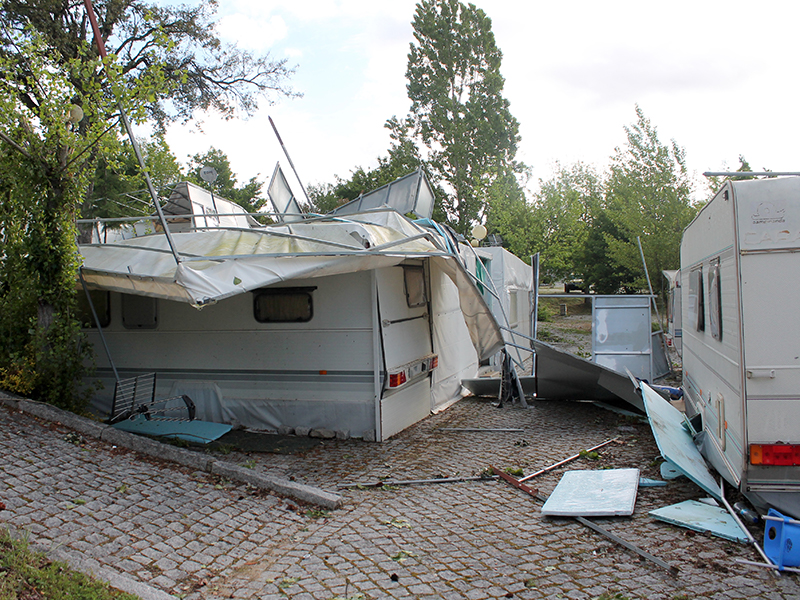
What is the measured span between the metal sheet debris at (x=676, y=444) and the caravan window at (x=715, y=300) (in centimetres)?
105

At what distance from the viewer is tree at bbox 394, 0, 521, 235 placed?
37.6 m

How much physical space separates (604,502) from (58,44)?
14.4 metres

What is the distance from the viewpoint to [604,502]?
15.2 feet

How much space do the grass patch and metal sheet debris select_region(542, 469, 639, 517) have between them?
10.4ft

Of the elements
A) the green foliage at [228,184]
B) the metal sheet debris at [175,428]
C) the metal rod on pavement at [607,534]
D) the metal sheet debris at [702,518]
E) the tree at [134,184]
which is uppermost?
the green foliage at [228,184]

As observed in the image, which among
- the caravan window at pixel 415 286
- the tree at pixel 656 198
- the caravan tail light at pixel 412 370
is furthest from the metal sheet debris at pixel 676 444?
the tree at pixel 656 198

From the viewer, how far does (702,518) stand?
14.1 feet

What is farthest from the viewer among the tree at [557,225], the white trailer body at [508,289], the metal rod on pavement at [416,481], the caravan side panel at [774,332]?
the tree at [557,225]

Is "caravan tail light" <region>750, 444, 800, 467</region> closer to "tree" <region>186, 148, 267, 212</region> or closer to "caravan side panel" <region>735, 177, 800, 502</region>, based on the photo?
"caravan side panel" <region>735, 177, 800, 502</region>

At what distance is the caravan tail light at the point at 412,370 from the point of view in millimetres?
6898

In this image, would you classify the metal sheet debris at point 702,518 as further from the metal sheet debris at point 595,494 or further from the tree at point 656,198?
the tree at point 656,198

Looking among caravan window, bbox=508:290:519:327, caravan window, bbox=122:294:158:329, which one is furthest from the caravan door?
caravan window, bbox=508:290:519:327

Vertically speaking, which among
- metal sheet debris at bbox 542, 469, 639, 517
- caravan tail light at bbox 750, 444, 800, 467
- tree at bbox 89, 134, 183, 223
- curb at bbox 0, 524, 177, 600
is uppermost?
tree at bbox 89, 134, 183, 223

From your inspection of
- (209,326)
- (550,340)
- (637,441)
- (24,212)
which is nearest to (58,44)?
(24,212)
